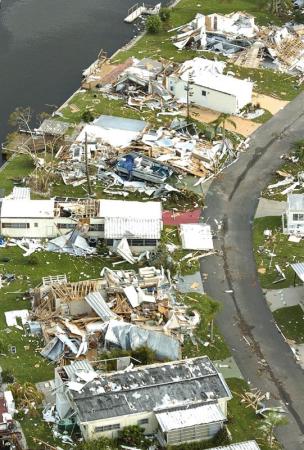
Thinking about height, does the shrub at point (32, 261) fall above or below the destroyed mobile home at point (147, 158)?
below

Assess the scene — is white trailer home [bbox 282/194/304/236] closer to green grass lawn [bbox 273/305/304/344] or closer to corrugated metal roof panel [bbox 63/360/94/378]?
green grass lawn [bbox 273/305/304/344]

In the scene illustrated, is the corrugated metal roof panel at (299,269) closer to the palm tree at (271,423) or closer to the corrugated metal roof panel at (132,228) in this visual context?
the corrugated metal roof panel at (132,228)

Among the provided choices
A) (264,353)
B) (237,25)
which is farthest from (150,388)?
(237,25)

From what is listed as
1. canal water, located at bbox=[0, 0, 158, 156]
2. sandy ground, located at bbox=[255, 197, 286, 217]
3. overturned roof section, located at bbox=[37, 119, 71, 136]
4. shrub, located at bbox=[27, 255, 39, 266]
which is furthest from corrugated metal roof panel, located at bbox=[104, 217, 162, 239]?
canal water, located at bbox=[0, 0, 158, 156]

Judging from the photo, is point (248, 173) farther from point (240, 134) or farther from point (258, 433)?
point (258, 433)

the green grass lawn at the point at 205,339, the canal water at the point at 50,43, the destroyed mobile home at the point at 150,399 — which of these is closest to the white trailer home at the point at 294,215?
the green grass lawn at the point at 205,339

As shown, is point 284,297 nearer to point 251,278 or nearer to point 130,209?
point 251,278

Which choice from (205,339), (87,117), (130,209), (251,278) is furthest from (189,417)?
(87,117)
